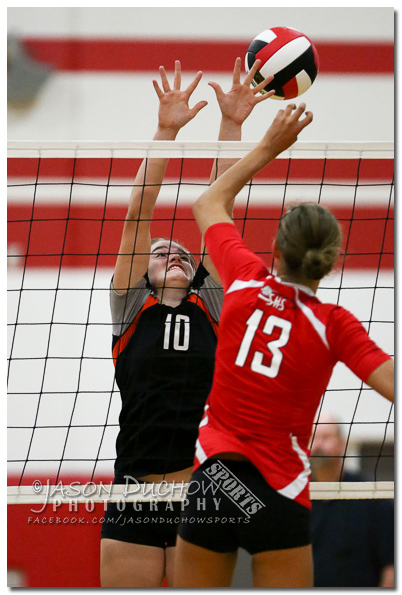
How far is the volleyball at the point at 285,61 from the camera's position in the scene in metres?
Answer: 2.43

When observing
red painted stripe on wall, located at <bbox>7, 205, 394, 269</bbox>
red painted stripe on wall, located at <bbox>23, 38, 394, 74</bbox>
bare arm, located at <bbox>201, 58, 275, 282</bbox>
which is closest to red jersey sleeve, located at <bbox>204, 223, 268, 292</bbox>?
bare arm, located at <bbox>201, 58, 275, 282</bbox>

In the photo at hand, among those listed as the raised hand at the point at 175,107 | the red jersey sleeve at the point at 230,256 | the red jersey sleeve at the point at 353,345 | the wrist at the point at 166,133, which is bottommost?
the red jersey sleeve at the point at 353,345

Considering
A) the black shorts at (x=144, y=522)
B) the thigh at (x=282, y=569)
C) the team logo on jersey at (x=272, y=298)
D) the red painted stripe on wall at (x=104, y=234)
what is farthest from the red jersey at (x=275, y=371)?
the red painted stripe on wall at (x=104, y=234)

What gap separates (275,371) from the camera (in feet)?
5.16

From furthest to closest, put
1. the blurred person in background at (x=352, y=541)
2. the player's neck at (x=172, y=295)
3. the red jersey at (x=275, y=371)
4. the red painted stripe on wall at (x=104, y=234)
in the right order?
1. the red painted stripe on wall at (x=104, y=234)
2. the blurred person in background at (x=352, y=541)
3. the player's neck at (x=172, y=295)
4. the red jersey at (x=275, y=371)

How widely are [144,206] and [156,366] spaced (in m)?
0.60

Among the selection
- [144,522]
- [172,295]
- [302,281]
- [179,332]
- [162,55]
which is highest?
[162,55]

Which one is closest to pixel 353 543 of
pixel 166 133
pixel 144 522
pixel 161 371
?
pixel 144 522

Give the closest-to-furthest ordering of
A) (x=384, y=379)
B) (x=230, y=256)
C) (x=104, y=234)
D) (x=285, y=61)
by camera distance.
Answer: (x=384, y=379) → (x=230, y=256) → (x=285, y=61) → (x=104, y=234)

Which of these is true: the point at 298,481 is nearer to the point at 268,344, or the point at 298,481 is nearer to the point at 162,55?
the point at 268,344

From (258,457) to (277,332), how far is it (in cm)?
31

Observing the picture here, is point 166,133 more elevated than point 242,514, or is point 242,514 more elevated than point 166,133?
point 166,133

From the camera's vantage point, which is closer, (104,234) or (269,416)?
(269,416)

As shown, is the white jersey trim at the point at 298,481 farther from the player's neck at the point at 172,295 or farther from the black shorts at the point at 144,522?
the player's neck at the point at 172,295
